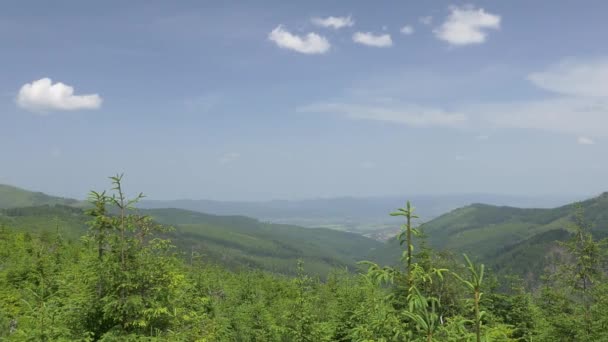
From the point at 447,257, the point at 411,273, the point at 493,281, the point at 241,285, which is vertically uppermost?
the point at 411,273

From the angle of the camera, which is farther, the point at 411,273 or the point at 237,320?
the point at 237,320

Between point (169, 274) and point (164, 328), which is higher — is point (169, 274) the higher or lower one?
the higher one

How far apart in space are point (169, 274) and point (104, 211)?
4.08 m

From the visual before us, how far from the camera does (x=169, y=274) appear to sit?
17.5 metres

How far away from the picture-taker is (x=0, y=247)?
2677 inches

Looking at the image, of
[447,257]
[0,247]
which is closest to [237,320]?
[447,257]

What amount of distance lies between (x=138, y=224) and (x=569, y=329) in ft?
74.9

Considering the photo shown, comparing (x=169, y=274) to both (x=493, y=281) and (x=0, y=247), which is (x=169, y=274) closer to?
(x=493, y=281)

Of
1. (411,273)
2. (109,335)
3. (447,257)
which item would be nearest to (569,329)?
(447,257)

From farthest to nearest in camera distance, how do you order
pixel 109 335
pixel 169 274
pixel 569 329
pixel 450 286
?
pixel 450 286
pixel 569 329
pixel 169 274
pixel 109 335

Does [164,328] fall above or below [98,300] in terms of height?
below

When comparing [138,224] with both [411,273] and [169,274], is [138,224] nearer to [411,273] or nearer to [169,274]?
[169,274]

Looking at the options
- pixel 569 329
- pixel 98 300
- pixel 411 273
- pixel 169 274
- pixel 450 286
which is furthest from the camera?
pixel 450 286

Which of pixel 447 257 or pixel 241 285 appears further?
pixel 241 285
